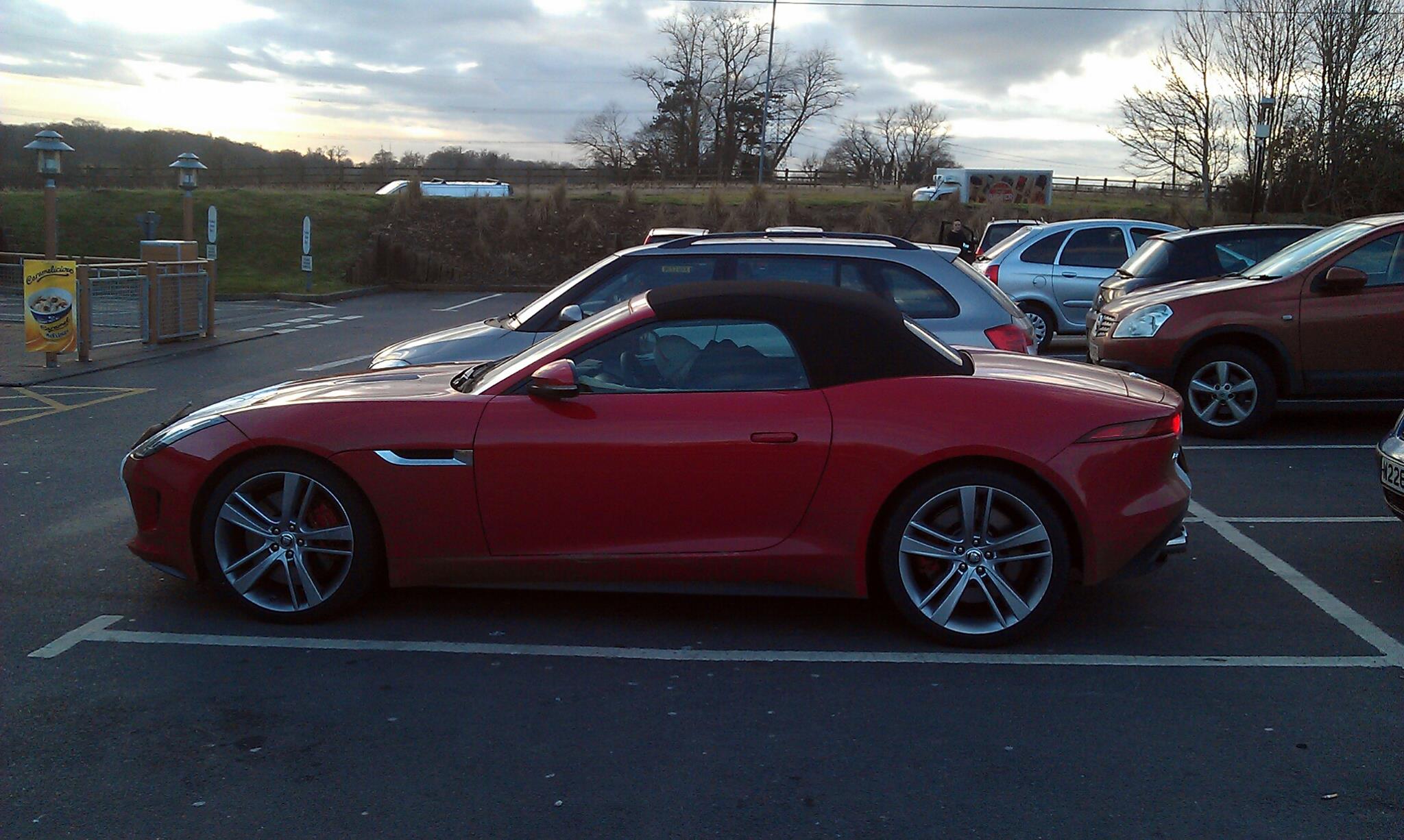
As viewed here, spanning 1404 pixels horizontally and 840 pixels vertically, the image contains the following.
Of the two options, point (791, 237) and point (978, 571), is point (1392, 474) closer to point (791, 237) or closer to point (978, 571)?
point (978, 571)

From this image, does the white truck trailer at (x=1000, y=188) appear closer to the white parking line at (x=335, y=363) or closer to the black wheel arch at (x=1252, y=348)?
the white parking line at (x=335, y=363)

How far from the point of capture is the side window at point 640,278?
8.40 meters

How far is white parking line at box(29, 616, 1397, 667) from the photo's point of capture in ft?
15.8

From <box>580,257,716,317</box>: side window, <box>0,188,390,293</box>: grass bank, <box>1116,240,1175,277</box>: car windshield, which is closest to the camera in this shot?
<box>580,257,716,317</box>: side window

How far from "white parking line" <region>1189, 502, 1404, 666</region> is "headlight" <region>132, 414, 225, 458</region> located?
496cm

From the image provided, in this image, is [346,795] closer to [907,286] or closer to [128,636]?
[128,636]

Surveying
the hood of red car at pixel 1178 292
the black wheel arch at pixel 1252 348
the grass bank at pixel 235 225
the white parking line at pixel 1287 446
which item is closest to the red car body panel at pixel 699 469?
the white parking line at pixel 1287 446

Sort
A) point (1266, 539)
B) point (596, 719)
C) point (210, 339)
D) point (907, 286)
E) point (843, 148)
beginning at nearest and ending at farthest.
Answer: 1. point (596, 719)
2. point (1266, 539)
3. point (907, 286)
4. point (210, 339)
5. point (843, 148)

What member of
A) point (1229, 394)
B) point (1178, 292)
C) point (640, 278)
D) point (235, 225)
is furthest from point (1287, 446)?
point (235, 225)

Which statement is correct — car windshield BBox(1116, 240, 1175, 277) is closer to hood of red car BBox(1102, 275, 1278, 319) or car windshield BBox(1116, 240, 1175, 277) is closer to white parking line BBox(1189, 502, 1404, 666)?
hood of red car BBox(1102, 275, 1278, 319)

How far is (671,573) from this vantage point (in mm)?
5012

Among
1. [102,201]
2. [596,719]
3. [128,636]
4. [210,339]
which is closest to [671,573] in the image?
[596,719]

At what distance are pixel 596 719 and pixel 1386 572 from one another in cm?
422

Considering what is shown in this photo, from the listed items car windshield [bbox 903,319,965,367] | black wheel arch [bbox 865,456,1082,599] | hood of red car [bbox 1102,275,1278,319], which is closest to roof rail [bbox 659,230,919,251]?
hood of red car [bbox 1102,275,1278,319]
